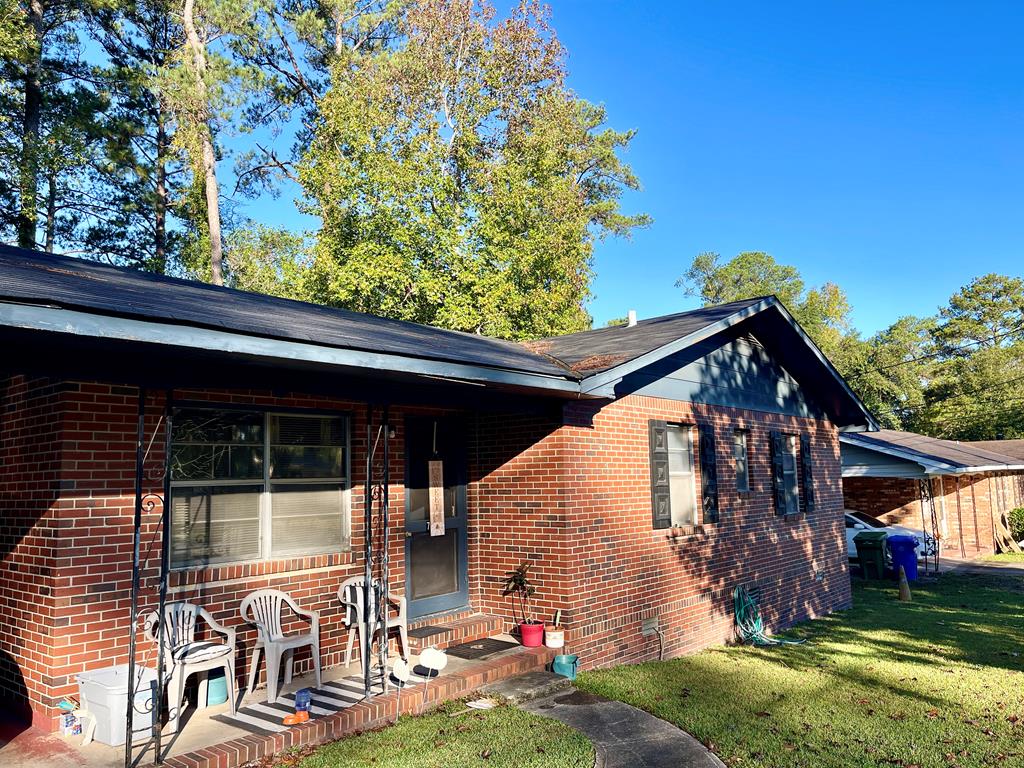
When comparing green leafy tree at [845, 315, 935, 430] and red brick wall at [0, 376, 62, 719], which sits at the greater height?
green leafy tree at [845, 315, 935, 430]

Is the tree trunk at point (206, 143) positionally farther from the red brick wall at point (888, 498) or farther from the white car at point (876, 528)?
the red brick wall at point (888, 498)

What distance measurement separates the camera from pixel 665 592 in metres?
8.68

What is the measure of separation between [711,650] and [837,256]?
39229 millimetres

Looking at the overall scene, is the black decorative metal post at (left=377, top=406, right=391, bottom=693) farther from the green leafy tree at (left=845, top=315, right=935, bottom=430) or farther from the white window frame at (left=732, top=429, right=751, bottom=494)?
the green leafy tree at (left=845, top=315, right=935, bottom=430)

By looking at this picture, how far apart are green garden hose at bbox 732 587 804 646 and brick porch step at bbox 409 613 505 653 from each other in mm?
3672

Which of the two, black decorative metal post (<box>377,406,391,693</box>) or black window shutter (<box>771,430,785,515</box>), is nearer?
black decorative metal post (<box>377,406,391,693</box>)

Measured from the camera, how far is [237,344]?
4.49m

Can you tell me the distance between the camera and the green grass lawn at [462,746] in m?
4.92

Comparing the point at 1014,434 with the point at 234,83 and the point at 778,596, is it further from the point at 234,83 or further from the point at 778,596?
the point at 234,83

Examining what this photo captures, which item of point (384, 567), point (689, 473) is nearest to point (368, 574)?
point (384, 567)

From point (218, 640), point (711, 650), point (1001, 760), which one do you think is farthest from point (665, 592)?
point (218, 640)

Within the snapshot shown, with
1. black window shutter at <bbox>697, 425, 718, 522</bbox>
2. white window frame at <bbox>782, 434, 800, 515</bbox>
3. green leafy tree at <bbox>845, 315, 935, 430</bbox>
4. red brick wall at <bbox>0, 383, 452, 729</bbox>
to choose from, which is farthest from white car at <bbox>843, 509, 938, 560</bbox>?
green leafy tree at <bbox>845, 315, 935, 430</bbox>

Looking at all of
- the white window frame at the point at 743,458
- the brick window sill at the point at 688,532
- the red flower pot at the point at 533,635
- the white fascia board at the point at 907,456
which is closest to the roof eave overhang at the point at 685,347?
the white window frame at the point at 743,458

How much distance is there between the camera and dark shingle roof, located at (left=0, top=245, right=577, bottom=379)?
3.98 metres
